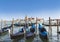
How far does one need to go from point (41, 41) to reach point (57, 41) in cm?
150

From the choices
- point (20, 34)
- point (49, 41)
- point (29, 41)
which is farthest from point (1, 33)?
point (49, 41)

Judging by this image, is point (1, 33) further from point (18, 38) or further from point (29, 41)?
point (29, 41)

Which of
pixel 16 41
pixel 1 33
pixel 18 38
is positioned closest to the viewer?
pixel 16 41

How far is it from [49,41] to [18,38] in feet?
9.83

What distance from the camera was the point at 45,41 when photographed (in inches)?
512

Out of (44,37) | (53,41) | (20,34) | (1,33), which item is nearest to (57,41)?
(53,41)

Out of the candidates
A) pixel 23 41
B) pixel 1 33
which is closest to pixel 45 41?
pixel 23 41

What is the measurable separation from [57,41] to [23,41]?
316 centimetres

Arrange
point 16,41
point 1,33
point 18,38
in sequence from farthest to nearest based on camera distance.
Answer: point 1,33, point 18,38, point 16,41

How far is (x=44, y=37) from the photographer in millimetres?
13219

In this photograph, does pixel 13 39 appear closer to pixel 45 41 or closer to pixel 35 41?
pixel 35 41

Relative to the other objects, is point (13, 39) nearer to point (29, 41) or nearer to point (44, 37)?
point (29, 41)

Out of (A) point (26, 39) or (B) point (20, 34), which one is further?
(B) point (20, 34)

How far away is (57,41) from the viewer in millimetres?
13211
